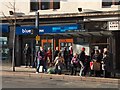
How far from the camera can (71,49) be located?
26000 mm

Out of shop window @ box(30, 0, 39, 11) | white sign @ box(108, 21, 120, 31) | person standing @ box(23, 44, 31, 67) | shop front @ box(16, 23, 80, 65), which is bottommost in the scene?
person standing @ box(23, 44, 31, 67)

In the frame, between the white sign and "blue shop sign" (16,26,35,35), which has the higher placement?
the white sign

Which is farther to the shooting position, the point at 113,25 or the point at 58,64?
the point at 113,25

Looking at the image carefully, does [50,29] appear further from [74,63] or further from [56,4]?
[74,63]

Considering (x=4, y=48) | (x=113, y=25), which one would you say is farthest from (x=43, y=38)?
(x=113, y=25)

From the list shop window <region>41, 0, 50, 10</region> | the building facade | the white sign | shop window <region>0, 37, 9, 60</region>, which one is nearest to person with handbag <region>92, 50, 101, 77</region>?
the building facade

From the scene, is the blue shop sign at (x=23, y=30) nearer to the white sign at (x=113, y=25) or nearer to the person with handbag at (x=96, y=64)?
the white sign at (x=113, y=25)

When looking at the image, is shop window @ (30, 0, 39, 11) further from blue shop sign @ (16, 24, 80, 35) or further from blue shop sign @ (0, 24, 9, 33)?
blue shop sign @ (0, 24, 9, 33)

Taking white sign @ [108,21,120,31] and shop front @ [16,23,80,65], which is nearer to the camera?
white sign @ [108,21,120,31]

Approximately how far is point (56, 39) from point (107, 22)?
4.65 metres

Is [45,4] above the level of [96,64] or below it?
above

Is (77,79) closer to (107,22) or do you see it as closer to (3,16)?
(107,22)

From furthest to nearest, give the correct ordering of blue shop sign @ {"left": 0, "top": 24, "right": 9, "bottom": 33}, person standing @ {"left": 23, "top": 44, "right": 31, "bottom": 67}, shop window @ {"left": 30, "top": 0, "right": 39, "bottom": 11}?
1. blue shop sign @ {"left": 0, "top": 24, "right": 9, "bottom": 33}
2. shop window @ {"left": 30, "top": 0, "right": 39, "bottom": 11}
3. person standing @ {"left": 23, "top": 44, "right": 31, "bottom": 67}

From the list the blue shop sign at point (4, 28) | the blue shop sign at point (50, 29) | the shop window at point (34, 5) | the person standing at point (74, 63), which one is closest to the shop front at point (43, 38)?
the blue shop sign at point (50, 29)
